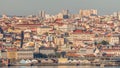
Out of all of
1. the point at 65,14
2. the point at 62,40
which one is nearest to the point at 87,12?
the point at 65,14

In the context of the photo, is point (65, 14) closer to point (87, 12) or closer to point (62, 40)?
point (87, 12)

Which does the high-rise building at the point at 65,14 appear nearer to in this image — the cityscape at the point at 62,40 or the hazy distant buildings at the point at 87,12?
the cityscape at the point at 62,40

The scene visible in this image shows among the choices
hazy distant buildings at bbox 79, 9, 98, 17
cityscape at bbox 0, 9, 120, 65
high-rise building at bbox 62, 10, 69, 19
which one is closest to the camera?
cityscape at bbox 0, 9, 120, 65

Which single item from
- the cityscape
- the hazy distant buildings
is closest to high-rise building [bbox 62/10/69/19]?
the cityscape

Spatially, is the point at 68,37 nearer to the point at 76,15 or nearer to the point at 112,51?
the point at 112,51

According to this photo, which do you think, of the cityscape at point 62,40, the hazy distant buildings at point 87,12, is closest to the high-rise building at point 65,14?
the cityscape at point 62,40

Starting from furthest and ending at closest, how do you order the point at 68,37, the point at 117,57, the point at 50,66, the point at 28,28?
the point at 28,28, the point at 68,37, the point at 117,57, the point at 50,66

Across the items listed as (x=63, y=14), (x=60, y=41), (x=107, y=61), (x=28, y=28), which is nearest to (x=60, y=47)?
(x=60, y=41)

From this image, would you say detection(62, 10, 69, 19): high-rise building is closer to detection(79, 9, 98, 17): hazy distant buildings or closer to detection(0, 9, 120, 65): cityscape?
detection(0, 9, 120, 65): cityscape
